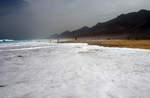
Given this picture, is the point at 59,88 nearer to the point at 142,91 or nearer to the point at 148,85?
the point at 142,91

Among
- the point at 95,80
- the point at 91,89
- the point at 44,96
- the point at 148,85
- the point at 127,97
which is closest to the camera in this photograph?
the point at 127,97

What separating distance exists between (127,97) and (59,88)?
197cm

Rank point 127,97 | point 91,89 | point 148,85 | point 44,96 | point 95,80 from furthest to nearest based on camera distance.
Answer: point 95,80, point 148,85, point 91,89, point 44,96, point 127,97

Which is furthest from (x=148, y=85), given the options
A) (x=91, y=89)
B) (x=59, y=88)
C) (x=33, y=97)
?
(x=33, y=97)

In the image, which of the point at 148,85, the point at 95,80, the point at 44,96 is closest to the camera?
the point at 44,96

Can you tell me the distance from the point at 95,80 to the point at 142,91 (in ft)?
4.75

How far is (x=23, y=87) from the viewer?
10.7 ft

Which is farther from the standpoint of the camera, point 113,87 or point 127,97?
point 113,87

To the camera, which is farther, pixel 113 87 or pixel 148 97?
pixel 113 87

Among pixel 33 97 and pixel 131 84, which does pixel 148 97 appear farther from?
pixel 33 97

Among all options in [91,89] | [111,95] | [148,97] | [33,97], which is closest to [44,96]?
[33,97]

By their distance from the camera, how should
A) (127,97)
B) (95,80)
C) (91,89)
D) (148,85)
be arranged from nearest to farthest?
1. (127,97)
2. (91,89)
3. (148,85)
4. (95,80)

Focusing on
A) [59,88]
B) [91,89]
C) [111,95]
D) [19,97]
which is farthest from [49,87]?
[111,95]

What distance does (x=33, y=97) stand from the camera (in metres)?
2.63
